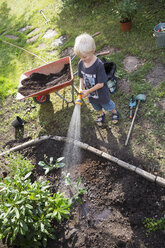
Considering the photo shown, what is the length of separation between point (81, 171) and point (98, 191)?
18.2 inches

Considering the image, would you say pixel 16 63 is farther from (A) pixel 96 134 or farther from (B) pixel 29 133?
(A) pixel 96 134

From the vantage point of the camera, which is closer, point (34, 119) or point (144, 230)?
point (144, 230)

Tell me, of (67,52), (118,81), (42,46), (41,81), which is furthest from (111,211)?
(42,46)

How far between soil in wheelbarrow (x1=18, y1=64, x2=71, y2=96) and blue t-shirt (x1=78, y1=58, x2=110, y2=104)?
3.57 ft

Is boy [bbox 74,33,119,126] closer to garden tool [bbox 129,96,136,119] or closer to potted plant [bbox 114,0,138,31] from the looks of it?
garden tool [bbox 129,96,136,119]

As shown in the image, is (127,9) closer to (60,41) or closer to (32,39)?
(60,41)

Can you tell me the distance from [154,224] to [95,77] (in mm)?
2140

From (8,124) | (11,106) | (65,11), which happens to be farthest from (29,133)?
(65,11)

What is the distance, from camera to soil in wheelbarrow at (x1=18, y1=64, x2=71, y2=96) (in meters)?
4.30

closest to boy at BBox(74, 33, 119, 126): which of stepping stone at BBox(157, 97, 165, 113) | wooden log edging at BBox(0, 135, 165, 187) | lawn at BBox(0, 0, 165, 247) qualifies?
lawn at BBox(0, 0, 165, 247)

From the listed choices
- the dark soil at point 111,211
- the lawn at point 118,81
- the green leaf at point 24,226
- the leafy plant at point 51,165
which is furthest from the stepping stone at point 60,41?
the green leaf at point 24,226

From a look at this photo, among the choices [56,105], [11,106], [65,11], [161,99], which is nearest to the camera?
[161,99]

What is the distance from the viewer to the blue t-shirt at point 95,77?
299cm

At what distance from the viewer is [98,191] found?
3.17 metres
